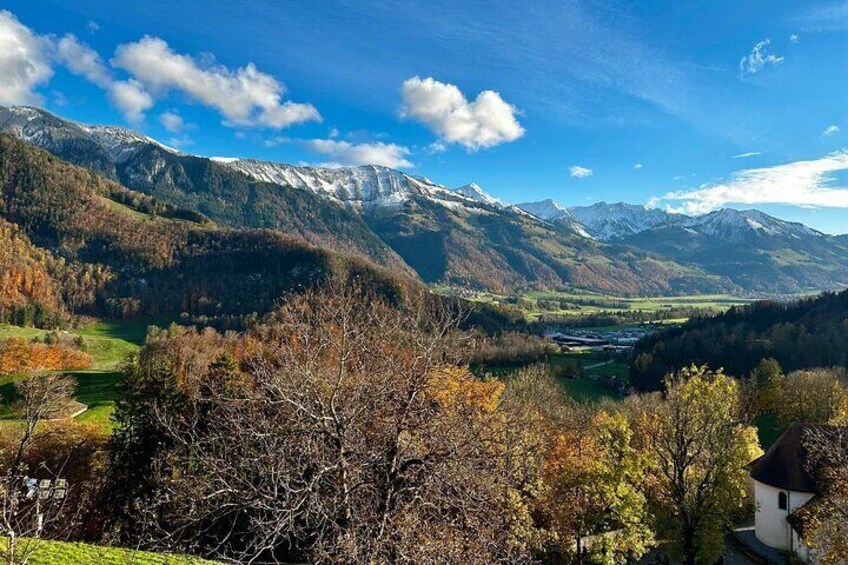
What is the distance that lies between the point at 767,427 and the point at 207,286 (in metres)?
179

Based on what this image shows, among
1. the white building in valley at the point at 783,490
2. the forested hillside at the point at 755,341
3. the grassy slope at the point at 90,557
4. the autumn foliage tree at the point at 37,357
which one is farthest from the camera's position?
the forested hillside at the point at 755,341

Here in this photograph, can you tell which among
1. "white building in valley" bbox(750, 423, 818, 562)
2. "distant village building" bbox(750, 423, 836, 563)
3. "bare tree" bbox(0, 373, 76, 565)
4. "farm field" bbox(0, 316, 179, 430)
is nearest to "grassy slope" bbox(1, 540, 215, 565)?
"bare tree" bbox(0, 373, 76, 565)

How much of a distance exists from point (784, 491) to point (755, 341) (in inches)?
3763

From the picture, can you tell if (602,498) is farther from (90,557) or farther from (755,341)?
(755,341)

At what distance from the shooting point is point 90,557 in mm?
17125

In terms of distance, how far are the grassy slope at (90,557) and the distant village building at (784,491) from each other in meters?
34.9

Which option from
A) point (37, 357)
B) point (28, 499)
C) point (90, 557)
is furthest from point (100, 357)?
point (90, 557)

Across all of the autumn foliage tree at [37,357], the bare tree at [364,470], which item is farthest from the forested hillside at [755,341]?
the autumn foliage tree at [37,357]

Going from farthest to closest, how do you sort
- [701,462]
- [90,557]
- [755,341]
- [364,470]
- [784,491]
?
[755,341], [784,491], [701,462], [90,557], [364,470]

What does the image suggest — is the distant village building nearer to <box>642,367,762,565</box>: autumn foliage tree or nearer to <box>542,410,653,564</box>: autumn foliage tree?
<box>642,367,762,565</box>: autumn foliage tree

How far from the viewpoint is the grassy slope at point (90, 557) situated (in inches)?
643

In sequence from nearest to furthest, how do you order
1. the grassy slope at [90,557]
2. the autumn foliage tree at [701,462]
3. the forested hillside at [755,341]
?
the grassy slope at [90,557] → the autumn foliage tree at [701,462] → the forested hillside at [755,341]

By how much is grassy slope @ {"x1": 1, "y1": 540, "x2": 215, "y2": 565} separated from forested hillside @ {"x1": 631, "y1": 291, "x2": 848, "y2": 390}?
97.2 meters

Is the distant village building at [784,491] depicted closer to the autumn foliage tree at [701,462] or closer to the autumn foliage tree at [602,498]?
the autumn foliage tree at [701,462]
